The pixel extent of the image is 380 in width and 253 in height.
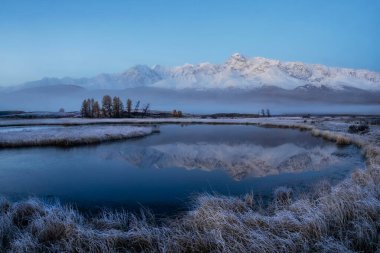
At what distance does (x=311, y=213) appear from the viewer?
887 cm

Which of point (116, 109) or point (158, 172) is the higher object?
point (116, 109)

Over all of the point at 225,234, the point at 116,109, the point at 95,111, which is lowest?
the point at 225,234

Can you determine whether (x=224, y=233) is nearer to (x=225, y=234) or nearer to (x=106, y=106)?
(x=225, y=234)

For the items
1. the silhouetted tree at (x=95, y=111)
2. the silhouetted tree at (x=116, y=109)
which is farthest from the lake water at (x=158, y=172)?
the silhouetted tree at (x=95, y=111)

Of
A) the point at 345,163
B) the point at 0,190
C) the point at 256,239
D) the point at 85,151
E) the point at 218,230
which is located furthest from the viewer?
the point at 85,151

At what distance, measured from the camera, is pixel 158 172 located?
66.8 ft

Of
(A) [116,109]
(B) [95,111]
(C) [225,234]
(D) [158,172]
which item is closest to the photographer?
(C) [225,234]

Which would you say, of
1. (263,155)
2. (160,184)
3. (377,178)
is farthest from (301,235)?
(263,155)

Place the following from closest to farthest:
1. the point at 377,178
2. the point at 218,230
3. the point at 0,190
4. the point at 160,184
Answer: the point at 218,230 < the point at 377,178 < the point at 0,190 < the point at 160,184

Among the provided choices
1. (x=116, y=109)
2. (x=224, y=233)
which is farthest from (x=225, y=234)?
(x=116, y=109)

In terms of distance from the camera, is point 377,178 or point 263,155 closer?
point 377,178

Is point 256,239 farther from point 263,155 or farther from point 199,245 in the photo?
point 263,155

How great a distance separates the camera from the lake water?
15102mm

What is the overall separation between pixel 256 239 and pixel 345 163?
17555mm
